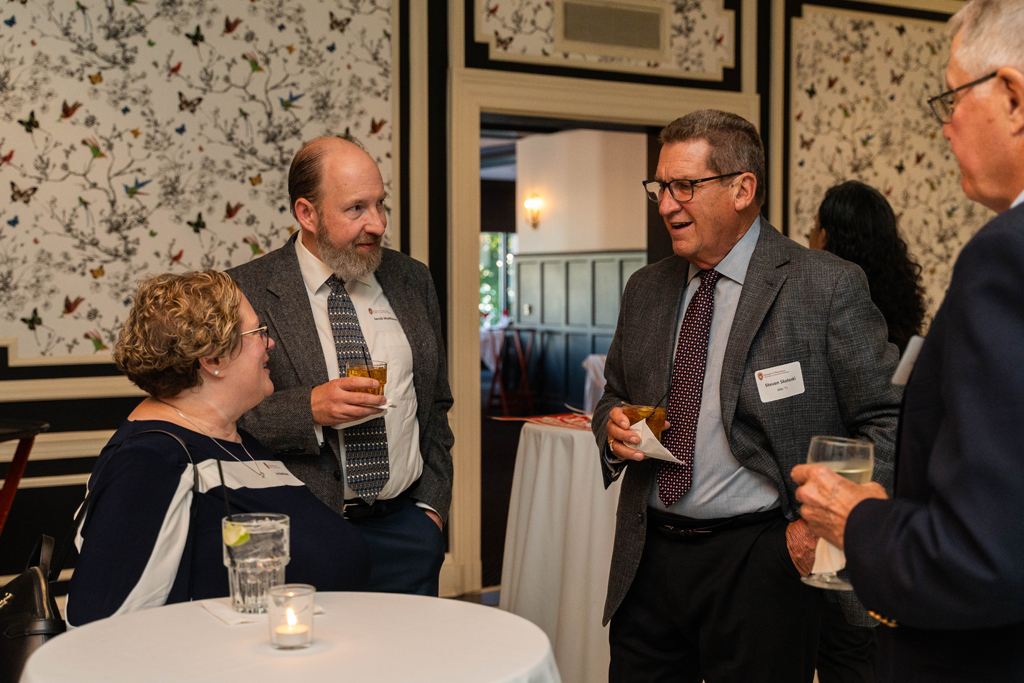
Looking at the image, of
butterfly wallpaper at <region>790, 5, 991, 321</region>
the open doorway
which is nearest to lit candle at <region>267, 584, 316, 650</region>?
butterfly wallpaper at <region>790, 5, 991, 321</region>

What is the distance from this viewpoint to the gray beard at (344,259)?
7.13ft

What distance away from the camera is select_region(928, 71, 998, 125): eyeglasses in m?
1.03

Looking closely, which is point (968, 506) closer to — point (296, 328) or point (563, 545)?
point (296, 328)

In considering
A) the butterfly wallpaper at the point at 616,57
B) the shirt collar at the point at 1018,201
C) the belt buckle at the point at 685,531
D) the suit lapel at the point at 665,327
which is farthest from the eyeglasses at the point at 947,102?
the butterfly wallpaper at the point at 616,57

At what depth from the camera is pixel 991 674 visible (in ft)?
3.32

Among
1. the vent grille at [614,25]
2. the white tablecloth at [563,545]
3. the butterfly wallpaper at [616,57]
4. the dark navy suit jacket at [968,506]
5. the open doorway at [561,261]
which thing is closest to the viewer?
the dark navy suit jacket at [968,506]

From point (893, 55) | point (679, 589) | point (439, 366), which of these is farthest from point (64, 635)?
point (893, 55)

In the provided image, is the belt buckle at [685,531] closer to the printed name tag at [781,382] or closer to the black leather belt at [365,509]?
the printed name tag at [781,382]

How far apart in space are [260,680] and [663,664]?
109cm

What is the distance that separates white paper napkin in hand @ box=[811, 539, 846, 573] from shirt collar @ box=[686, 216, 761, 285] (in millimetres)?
830

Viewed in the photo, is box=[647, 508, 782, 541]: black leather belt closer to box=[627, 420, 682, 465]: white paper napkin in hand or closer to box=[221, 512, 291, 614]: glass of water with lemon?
box=[627, 420, 682, 465]: white paper napkin in hand

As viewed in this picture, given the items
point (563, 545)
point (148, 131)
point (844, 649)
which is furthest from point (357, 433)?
point (148, 131)

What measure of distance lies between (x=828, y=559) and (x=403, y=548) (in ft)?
4.06

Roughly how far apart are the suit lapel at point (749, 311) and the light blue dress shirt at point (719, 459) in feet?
0.10
